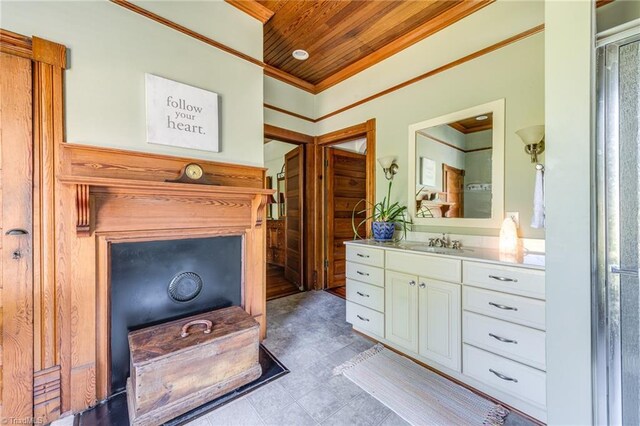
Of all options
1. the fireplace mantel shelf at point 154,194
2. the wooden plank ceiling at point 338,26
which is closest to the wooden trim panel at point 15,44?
the fireplace mantel shelf at point 154,194

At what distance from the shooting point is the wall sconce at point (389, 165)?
2562 millimetres

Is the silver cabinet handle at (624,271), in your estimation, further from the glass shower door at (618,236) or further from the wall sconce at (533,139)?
the wall sconce at (533,139)

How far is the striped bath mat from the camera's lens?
141cm

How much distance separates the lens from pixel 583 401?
33.2 inches

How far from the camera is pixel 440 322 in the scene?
5.69 feet

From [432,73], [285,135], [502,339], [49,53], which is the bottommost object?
[502,339]

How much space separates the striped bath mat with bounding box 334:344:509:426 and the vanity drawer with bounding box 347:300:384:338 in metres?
0.21

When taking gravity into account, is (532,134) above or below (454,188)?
above

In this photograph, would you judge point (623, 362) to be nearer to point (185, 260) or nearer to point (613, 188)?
point (613, 188)

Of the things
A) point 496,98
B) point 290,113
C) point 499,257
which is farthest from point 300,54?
point 499,257

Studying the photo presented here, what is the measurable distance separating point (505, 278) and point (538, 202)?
24.6 inches

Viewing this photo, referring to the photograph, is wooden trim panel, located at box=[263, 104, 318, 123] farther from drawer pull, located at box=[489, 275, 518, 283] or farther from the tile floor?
drawer pull, located at box=[489, 275, 518, 283]

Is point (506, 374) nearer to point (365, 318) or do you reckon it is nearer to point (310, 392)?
point (365, 318)

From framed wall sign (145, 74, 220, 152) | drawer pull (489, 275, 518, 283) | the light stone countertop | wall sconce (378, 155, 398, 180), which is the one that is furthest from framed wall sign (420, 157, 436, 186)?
framed wall sign (145, 74, 220, 152)
